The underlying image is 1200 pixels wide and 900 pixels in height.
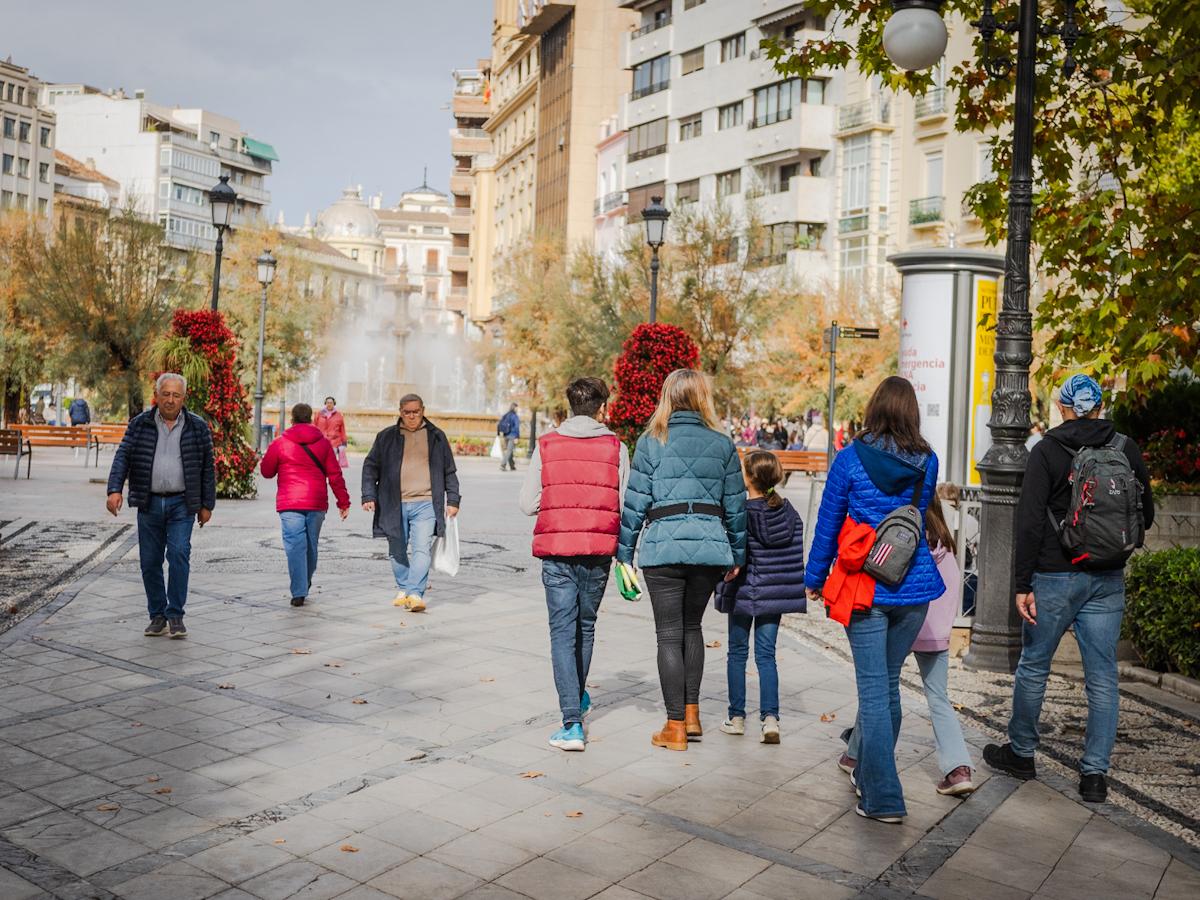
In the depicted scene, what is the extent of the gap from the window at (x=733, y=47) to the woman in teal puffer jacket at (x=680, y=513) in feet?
175

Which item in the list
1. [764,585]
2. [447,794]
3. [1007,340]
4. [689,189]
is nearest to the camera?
[447,794]

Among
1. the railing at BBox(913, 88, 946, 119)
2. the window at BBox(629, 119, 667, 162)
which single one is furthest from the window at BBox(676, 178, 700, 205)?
the railing at BBox(913, 88, 946, 119)

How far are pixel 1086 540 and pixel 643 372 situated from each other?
48.0 ft

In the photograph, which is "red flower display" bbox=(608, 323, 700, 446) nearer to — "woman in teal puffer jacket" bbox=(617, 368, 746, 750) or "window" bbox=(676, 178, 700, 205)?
"woman in teal puffer jacket" bbox=(617, 368, 746, 750)

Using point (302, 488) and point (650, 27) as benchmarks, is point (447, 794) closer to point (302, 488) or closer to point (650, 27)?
point (302, 488)

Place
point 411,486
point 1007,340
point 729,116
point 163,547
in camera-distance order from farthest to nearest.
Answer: point 729,116, point 411,486, point 163,547, point 1007,340

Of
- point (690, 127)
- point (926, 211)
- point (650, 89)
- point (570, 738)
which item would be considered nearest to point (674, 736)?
point (570, 738)

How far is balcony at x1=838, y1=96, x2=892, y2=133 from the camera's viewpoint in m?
50.9

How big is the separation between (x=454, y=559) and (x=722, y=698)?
3644mm

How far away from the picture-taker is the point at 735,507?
24.0ft

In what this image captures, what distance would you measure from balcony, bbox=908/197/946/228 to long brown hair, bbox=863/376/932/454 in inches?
1684

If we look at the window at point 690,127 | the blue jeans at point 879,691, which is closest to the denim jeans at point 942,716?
the blue jeans at point 879,691

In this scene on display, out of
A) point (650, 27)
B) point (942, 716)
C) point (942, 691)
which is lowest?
point (942, 716)

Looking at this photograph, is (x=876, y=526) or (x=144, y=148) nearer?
(x=876, y=526)
